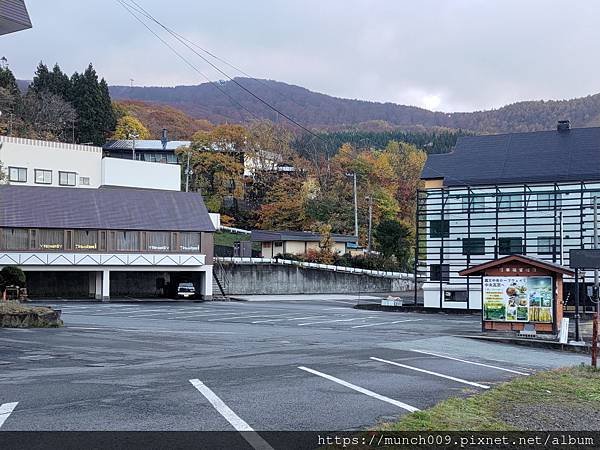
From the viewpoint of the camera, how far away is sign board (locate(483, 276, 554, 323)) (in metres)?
24.6

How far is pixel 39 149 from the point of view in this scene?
5825 centimetres

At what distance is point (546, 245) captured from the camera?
148 ft

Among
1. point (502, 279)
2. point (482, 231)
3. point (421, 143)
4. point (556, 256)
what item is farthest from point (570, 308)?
point (421, 143)

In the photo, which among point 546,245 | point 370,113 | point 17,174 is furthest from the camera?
point 370,113

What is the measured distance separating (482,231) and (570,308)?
990cm

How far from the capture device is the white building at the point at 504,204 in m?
42.8

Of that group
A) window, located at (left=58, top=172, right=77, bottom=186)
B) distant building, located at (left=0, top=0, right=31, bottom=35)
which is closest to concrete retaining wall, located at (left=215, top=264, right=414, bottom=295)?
window, located at (left=58, top=172, right=77, bottom=186)

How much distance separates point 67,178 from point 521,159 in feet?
123

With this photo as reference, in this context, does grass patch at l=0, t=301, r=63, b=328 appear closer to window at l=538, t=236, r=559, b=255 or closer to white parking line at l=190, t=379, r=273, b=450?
white parking line at l=190, t=379, r=273, b=450

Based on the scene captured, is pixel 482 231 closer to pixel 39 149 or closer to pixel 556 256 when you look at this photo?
pixel 556 256

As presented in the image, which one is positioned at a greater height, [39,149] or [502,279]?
[39,149]

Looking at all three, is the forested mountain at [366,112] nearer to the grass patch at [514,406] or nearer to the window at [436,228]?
the window at [436,228]

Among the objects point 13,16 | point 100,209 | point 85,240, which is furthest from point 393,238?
point 13,16

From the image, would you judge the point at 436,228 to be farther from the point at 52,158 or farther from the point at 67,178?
the point at 52,158
